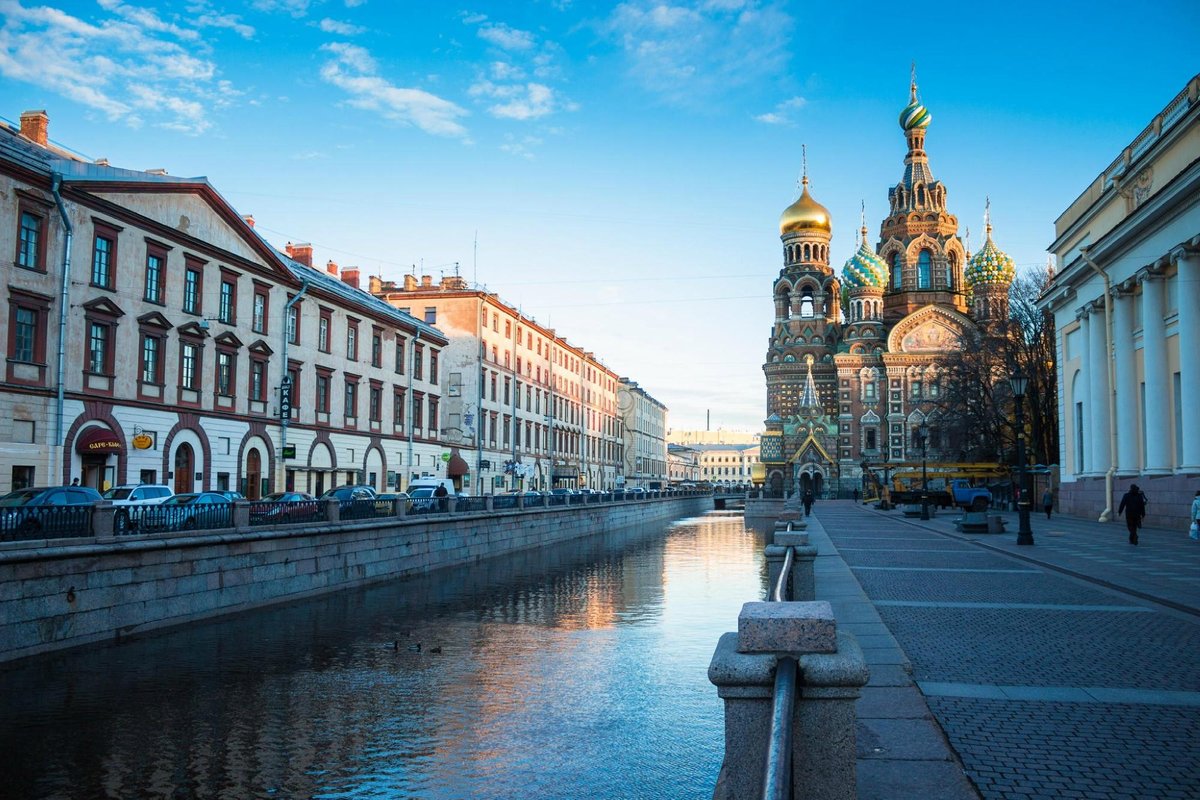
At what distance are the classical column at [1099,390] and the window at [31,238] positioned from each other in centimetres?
3757

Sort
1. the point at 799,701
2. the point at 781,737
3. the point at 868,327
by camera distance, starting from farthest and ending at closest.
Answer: the point at 868,327, the point at 799,701, the point at 781,737

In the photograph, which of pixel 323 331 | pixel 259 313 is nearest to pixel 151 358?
pixel 259 313

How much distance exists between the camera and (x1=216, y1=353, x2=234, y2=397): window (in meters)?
36.8

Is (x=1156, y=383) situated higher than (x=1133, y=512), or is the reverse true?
(x=1156, y=383)

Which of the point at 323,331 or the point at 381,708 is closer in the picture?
the point at 381,708

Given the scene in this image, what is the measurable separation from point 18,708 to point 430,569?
1951 cm

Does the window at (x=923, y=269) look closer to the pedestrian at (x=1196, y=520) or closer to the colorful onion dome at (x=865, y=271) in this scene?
the colorful onion dome at (x=865, y=271)

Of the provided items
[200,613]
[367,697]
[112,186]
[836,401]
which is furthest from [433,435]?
[836,401]

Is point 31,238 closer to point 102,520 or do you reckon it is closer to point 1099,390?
point 102,520

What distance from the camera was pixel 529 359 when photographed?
7275 cm

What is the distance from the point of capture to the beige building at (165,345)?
2823 centimetres

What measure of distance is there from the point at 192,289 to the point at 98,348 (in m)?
5.33

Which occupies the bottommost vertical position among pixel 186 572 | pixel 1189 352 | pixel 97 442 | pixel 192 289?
pixel 186 572

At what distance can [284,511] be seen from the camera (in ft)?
81.0
